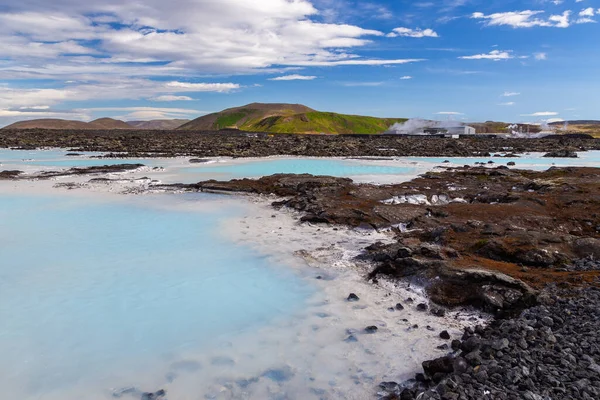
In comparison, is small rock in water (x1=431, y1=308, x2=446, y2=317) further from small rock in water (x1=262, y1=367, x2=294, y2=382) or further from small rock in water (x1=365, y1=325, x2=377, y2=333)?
small rock in water (x1=262, y1=367, x2=294, y2=382)

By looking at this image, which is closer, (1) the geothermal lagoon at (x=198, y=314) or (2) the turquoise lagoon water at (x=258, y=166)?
(1) the geothermal lagoon at (x=198, y=314)

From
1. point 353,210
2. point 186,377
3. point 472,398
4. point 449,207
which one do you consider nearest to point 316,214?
point 353,210

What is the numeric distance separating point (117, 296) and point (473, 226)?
27.5 ft

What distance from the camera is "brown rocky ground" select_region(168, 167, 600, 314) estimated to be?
710 centimetres

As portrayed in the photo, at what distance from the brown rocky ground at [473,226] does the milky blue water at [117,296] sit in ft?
8.26

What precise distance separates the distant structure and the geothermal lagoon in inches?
3618

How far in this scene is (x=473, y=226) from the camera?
10633 millimetres

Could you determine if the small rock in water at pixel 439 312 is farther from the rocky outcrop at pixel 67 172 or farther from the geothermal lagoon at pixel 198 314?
the rocky outcrop at pixel 67 172

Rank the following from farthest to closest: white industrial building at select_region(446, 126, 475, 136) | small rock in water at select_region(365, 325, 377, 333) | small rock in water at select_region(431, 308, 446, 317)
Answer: white industrial building at select_region(446, 126, 475, 136), small rock in water at select_region(431, 308, 446, 317), small rock in water at select_region(365, 325, 377, 333)

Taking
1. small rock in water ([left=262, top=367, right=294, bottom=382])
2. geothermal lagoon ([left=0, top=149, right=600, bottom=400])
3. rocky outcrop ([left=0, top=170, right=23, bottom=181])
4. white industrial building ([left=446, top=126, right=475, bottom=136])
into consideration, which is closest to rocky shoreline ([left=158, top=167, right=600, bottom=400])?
geothermal lagoon ([left=0, top=149, right=600, bottom=400])

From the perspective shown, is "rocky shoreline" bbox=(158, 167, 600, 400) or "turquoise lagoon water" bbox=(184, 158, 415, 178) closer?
"rocky shoreline" bbox=(158, 167, 600, 400)

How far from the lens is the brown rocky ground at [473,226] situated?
23.3ft

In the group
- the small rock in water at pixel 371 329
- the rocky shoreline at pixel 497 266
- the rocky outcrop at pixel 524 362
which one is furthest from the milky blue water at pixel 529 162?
the small rock in water at pixel 371 329

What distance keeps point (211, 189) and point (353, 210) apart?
25.0 feet
